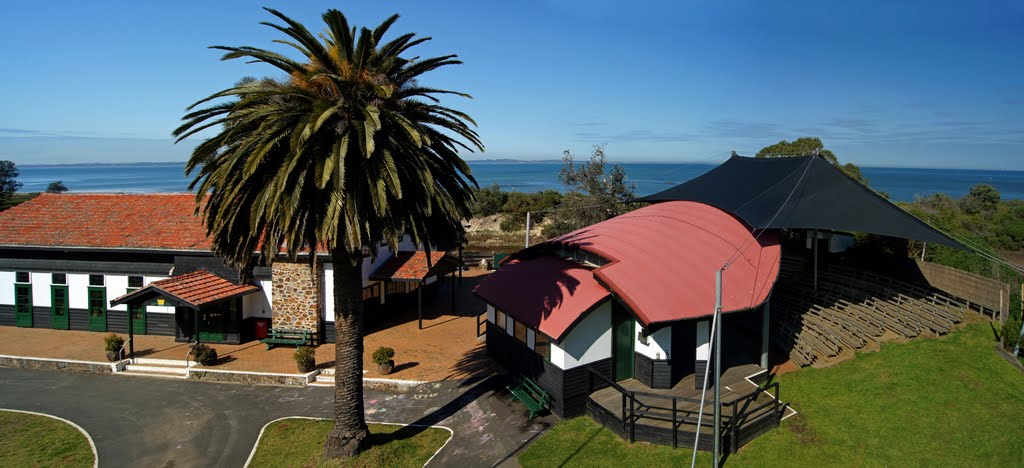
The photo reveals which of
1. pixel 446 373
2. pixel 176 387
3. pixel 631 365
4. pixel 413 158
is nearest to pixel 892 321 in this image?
pixel 631 365

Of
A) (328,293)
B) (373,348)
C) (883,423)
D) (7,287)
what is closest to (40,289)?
(7,287)

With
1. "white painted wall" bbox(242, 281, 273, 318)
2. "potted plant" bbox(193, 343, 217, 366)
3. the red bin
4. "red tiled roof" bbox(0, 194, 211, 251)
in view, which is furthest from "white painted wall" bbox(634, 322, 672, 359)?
"red tiled roof" bbox(0, 194, 211, 251)

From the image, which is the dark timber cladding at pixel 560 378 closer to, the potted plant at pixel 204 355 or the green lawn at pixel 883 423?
the green lawn at pixel 883 423

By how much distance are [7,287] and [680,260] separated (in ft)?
94.5

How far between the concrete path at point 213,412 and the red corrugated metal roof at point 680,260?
460 cm

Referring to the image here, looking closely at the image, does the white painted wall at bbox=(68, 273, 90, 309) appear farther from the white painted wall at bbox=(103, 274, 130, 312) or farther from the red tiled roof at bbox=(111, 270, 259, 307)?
the red tiled roof at bbox=(111, 270, 259, 307)

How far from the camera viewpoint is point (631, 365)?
53.8ft

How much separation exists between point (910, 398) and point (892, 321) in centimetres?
410

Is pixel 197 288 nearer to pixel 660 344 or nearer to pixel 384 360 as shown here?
pixel 384 360

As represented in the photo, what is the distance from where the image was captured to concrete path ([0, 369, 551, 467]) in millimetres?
13961

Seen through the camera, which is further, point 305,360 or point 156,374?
point 156,374

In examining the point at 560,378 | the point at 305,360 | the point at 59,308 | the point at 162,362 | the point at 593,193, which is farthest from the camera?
the point at 593,193

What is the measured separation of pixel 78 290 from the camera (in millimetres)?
23781

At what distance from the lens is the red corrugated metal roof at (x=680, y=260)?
15.3 metres
